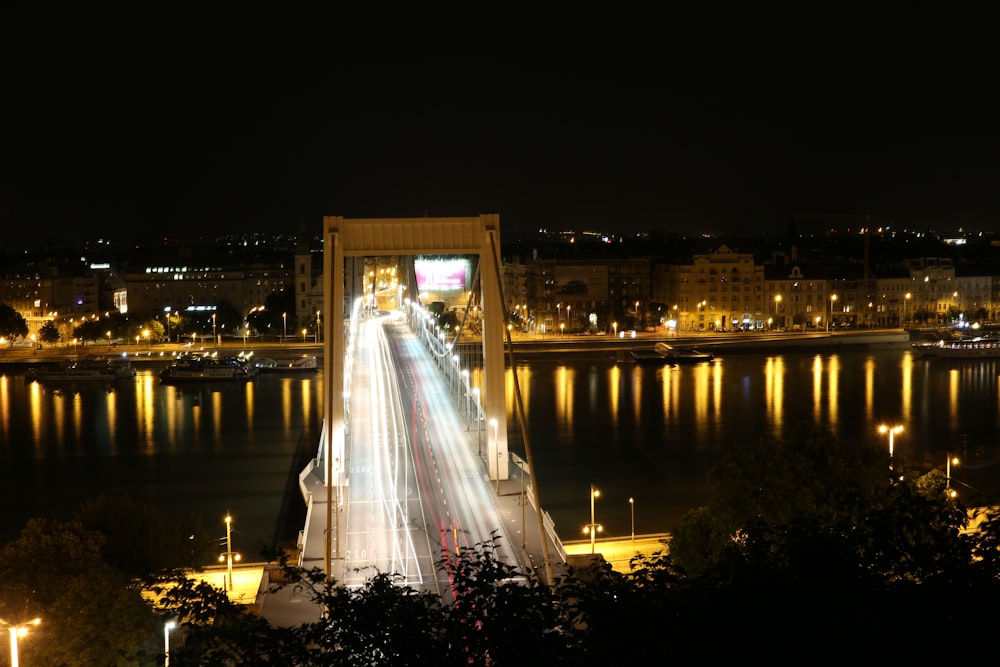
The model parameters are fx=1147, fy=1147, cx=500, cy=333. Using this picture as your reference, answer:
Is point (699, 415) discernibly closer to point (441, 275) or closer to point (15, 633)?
point (15, 633)

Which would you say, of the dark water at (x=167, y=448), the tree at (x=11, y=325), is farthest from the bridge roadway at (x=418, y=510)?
the tree at (x=11, y=325)

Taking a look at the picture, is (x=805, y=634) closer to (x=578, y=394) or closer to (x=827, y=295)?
(x=578, y=394)

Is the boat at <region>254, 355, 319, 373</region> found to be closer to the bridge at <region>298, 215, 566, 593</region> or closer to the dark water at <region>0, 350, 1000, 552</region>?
the dark water at <region>0, 350, 1000, 552</region>

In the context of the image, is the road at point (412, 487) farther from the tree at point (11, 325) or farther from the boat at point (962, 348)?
the tree at point (11, 325)

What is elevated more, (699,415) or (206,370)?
(206,370)

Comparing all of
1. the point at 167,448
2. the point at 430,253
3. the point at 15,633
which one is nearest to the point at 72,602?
the point at 15,633

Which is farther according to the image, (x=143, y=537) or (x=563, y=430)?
(x=563, y=430)
